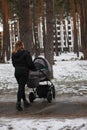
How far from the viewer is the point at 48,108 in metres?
10.8

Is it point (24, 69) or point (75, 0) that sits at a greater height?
point (75, 0)

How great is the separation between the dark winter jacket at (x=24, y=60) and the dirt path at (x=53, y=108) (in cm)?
119

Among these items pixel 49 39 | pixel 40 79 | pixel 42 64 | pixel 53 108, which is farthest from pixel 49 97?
pixel 49 39

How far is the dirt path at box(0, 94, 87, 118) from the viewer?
1009cm

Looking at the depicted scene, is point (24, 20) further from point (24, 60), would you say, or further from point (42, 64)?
point (24, 60)

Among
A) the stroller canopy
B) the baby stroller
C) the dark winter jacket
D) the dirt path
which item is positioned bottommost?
the dirt path

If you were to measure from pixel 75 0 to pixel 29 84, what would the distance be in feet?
91.2

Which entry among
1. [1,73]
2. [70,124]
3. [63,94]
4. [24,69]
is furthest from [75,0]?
[70,124]

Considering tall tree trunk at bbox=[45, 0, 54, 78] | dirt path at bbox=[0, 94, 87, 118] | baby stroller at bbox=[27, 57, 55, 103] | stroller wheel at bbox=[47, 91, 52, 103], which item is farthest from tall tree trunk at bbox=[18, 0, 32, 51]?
stroller wheel at bbox=[47, 91, 52, 103]

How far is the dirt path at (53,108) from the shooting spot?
1009cm

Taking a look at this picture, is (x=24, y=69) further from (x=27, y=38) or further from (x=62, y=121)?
(x=27, y=38)

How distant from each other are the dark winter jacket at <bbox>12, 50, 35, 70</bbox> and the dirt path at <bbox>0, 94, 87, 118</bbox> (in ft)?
3.91

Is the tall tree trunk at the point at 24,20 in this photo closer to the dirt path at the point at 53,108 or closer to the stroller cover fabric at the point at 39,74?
the dirt path at the point at 53,108

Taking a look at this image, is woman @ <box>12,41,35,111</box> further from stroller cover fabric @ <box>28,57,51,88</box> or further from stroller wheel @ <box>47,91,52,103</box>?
stroller wheel @ <box>47,91,52,103</box>
